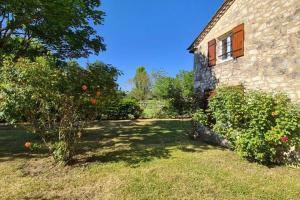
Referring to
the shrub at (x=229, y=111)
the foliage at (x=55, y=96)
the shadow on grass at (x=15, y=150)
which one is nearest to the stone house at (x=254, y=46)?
the shrub at (x=229, y=111)

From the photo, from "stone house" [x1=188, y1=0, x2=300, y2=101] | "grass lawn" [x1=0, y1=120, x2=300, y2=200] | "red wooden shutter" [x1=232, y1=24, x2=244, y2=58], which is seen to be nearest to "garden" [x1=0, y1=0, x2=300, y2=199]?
"grass lawn" [x1=0, y1=120, x2=300, y2=200]

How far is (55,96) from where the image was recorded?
6.62m

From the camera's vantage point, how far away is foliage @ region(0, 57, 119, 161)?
6.29m

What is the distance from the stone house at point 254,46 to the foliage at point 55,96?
486 centimetres

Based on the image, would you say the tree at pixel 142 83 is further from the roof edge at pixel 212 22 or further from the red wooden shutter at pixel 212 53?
the red wooden shutter at pixel 212 53

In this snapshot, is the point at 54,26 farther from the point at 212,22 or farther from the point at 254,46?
the point at 254,46

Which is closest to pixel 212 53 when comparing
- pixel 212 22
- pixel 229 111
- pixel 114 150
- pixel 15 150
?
pixel 212 22

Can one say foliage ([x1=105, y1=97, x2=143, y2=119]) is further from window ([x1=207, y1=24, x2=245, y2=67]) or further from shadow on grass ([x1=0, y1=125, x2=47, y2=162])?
window ([x1=207, y1=24, x2=245, y2=67])

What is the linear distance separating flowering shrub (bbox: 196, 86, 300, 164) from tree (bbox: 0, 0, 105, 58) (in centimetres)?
728

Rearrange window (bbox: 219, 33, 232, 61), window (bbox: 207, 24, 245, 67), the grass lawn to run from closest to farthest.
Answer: the grass lawn < window (bbox: 207, 24, 245, 67) < window (bbox: 219, 33, 232, 61)

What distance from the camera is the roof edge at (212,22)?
1029 centimetres

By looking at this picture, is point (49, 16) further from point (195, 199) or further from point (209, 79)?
point (195, 199)

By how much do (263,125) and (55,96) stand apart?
19.0 ft

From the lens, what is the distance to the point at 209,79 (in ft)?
37.8
